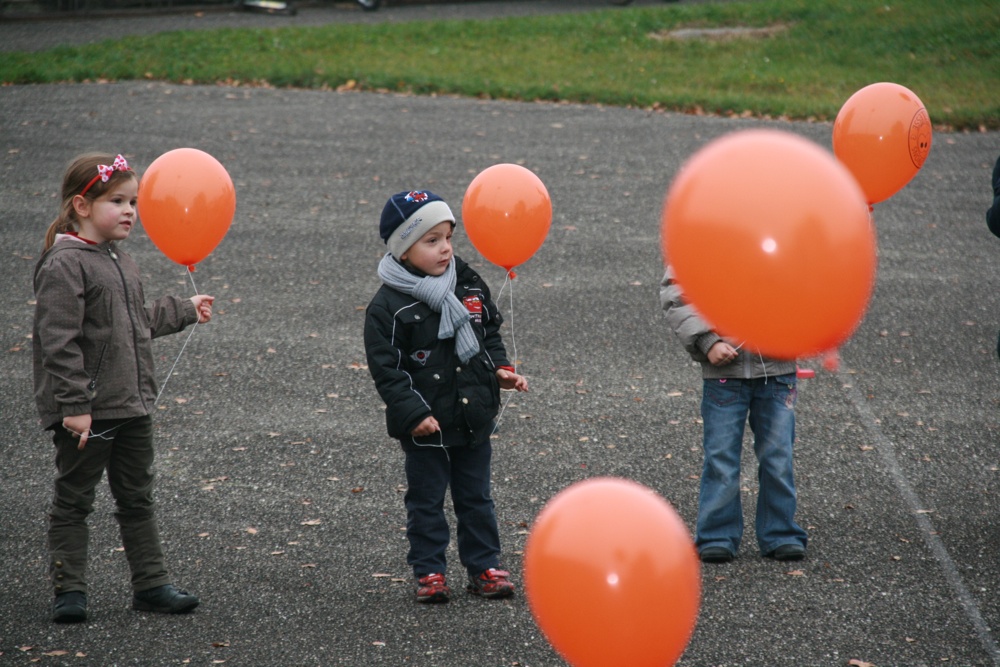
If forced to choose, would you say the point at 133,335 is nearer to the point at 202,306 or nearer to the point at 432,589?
the point at 202,306

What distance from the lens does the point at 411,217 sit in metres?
4.26

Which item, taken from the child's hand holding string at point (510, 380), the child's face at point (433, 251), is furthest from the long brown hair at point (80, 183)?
the child's hand holding string at point (510, 380)

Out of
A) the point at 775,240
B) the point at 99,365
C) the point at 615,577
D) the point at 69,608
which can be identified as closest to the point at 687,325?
the point at 775,240

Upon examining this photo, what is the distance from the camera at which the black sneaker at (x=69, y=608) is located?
162 inches

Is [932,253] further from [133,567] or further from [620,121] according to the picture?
[133,567]

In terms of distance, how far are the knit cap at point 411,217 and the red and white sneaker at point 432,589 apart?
1340 millimetres

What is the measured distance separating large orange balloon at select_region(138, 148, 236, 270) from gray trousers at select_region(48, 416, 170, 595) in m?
0.96

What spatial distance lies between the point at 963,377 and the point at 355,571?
450 centimetres

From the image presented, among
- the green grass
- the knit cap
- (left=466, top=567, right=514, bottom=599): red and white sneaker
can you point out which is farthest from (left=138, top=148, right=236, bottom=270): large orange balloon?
the green grass

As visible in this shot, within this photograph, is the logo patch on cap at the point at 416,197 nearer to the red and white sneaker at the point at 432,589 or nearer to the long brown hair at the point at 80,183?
the long brown hair at the point at 80,183

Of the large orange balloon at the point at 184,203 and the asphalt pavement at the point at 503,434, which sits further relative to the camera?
the large orange balloon at the point at 184,203

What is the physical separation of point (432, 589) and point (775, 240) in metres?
2.32

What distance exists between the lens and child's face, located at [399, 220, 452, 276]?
427 cm

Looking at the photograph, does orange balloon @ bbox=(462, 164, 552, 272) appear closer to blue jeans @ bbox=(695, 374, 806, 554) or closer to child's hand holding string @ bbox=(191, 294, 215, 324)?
blue jeans @ bbox=(695, 374, 806, 554)
